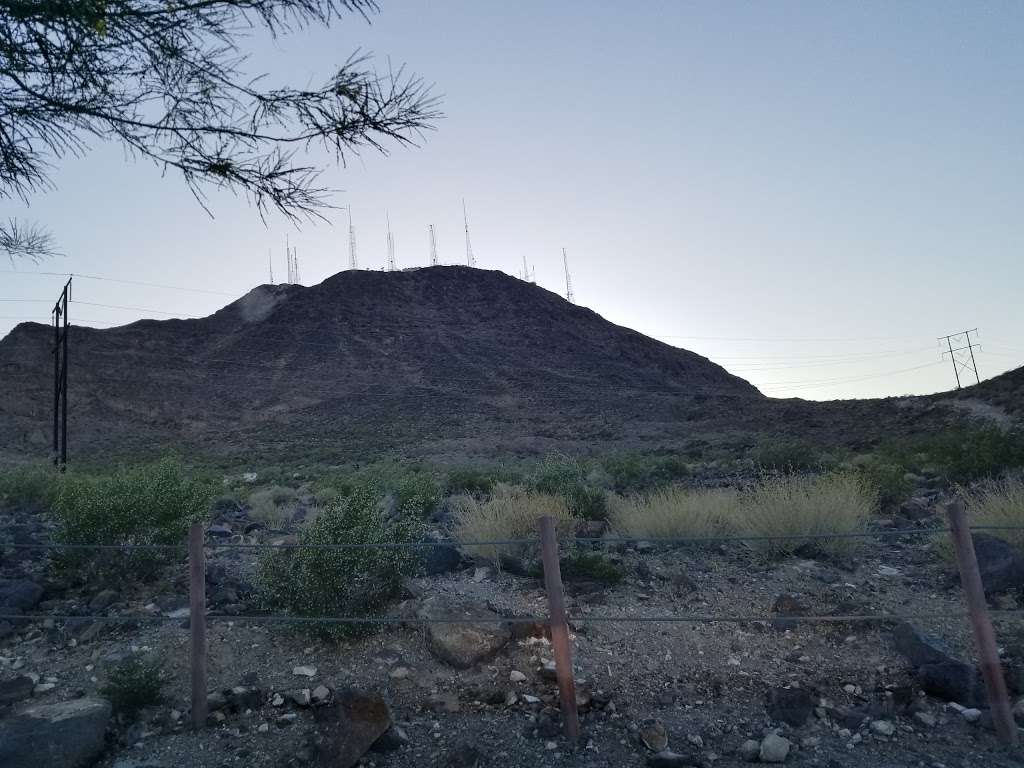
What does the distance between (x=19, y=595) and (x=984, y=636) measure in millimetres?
8373

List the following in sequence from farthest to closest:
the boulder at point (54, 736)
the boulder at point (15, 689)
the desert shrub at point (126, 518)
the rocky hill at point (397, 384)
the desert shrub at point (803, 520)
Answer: the rocky hill at point (397, 384) → the desert shrub at point (803, 520) → the desert shrub at point (126, 518) → the boulder at point (15, 689) → the boulder at point (54, 736)

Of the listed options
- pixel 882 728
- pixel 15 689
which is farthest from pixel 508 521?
pixel 15 689

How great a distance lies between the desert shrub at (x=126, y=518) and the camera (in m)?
8.63

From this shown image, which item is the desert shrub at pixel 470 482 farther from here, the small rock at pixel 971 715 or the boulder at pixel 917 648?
the small rock at pixel 971 715

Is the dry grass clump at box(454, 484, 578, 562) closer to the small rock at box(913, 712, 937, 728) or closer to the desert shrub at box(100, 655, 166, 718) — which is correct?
the desert shrub at box(100, 655, 166, 718)

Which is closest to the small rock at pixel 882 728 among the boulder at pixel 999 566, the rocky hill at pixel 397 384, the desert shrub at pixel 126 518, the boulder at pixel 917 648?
the boulder at pixel 917 648

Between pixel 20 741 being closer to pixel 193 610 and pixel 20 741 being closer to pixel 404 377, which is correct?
pixel 193 610

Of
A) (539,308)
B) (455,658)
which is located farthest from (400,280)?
(455,658)

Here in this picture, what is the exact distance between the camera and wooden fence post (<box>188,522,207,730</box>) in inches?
228

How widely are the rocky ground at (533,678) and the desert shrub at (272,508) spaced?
5.50 m

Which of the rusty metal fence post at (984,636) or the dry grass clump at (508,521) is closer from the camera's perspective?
the rusty metal fence post at (984,636)

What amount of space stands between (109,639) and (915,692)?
6.73 m

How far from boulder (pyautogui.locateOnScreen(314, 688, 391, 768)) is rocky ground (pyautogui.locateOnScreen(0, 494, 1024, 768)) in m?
0.01

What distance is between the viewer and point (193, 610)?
5.95 m
